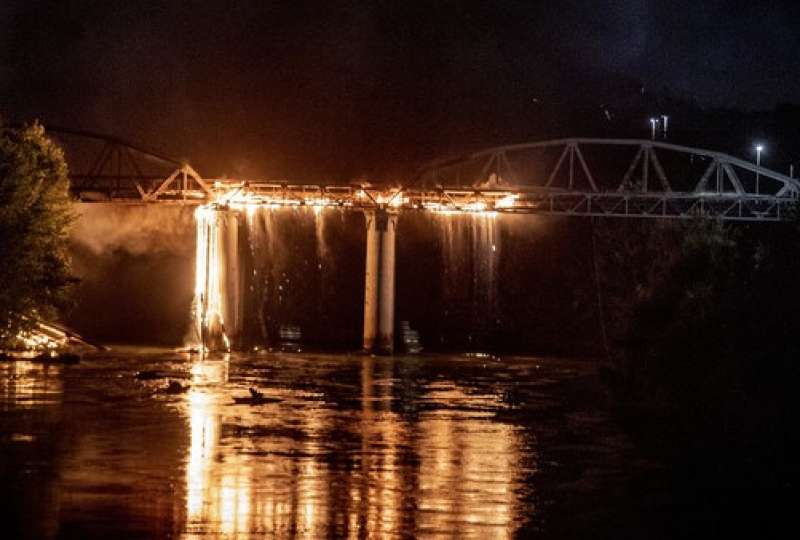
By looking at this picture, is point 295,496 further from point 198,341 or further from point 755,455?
point 198,341

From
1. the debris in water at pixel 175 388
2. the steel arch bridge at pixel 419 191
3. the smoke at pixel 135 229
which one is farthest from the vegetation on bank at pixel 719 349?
the smoke at pixel 135 229

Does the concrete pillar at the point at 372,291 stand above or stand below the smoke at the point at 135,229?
below

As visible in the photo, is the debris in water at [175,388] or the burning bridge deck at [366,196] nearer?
the debris in water at [175,388]

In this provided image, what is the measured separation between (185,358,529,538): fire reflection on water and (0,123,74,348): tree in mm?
11250

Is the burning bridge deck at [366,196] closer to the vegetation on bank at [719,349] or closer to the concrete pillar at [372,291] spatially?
the concrete pillar at [372,291]

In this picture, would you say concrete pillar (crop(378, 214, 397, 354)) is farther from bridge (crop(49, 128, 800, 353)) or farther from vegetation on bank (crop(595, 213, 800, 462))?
vegetation on bank (crop(595, 213, 800, 462))

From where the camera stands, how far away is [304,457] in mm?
38906

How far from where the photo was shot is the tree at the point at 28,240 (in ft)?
205

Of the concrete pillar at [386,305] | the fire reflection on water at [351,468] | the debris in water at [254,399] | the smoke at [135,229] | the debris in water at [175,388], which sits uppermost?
the smoke at [135,229]

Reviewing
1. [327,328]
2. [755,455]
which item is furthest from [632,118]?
[755,455]

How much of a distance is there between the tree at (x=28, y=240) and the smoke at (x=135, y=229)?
31.4 m

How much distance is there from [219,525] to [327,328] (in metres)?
93.1

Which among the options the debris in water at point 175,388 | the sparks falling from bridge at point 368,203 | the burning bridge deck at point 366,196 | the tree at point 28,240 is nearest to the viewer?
the debris in water at point 175,388

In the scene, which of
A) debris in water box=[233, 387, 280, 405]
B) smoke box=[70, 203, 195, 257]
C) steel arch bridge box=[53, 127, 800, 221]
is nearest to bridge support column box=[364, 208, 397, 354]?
steel arch bridge box=[53, 127, 800, 221]
